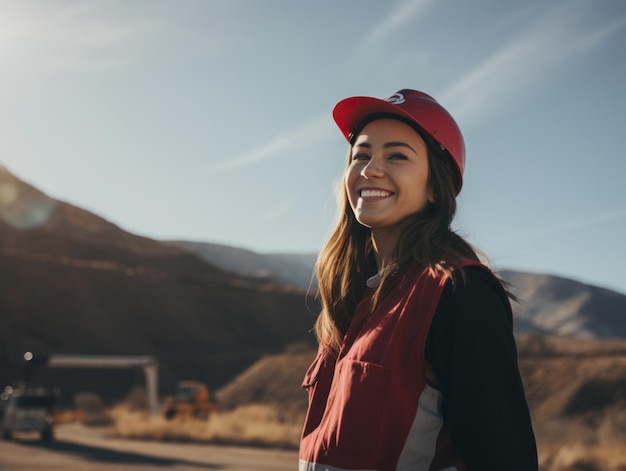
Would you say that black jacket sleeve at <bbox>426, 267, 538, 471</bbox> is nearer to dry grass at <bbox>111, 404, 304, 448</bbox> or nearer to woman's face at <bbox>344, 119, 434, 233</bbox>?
woman's face at <bbox>344, 119, 434, 233</bbox>

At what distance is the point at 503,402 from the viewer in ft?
5.87

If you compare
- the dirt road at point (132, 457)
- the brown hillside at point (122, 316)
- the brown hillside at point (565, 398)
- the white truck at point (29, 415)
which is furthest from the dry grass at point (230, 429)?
the brown hillside at point (122, 316)

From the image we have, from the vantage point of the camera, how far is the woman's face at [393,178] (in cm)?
225

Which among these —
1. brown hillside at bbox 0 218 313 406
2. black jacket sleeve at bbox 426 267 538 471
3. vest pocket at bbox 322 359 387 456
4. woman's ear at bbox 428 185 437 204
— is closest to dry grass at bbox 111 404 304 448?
woman's ear at bbox 428 185 437 204

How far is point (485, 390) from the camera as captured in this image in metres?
1.78

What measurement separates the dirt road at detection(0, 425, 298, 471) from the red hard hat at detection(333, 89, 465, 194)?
1393 centimetres

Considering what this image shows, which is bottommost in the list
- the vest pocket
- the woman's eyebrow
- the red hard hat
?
the vest pocket

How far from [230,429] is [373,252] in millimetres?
21893

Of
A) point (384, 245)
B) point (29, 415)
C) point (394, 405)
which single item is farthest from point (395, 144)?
point (29, 415)

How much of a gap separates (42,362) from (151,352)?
28602mm

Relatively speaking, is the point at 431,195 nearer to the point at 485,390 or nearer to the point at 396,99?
the point at 396,99

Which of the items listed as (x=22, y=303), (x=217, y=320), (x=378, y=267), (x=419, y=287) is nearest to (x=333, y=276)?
(x=378, y=267)

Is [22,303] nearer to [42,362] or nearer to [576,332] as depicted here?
[42,362]

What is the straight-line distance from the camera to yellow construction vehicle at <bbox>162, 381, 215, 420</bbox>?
29.5 meters
